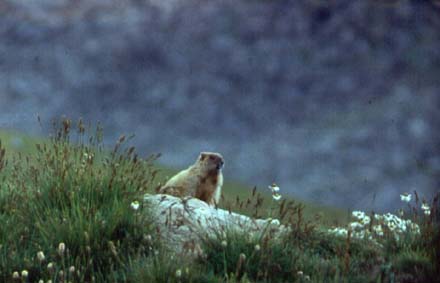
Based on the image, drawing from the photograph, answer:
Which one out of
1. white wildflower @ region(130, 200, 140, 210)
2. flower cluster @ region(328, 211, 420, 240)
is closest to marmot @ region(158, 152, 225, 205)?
flower cluster @ region(328, 211, 420, 240)

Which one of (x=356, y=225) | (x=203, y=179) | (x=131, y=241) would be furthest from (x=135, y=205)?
(x=356, y=225)

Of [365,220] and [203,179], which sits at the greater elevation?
[203,179]

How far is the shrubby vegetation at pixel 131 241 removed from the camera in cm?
651

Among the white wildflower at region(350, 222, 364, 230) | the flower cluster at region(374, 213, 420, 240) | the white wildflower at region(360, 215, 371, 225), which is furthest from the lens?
the white wildflower at region(360, 215, 371, 225)

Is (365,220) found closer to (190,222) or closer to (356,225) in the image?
(356,225)

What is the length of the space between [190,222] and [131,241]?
89 centimetres

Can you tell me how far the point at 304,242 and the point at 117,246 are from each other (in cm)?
219

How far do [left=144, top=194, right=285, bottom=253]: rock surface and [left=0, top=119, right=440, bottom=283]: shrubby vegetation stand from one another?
14 centimetres

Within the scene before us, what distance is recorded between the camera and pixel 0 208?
801 cm

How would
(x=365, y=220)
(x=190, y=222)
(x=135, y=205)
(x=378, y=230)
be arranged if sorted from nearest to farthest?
(x=135, y=205) → (x=190, y=222) → (x=378, y=230) → (x=365, y=220)

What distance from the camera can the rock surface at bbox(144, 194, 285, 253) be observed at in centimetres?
741

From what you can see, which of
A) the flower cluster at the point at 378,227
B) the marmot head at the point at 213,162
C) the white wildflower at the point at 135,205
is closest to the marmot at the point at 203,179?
the marmot head at the point at 213,162

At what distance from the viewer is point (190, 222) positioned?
7.83m

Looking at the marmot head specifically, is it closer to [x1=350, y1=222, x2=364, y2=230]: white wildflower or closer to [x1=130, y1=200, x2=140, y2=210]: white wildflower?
[x1=350, y1=222, x2=364, y2=230]: white wildflower
